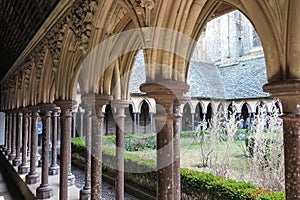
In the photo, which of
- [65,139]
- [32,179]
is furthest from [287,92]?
[32,179]

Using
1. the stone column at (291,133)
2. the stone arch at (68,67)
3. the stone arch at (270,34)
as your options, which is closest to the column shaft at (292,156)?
the stone column at (291,133)

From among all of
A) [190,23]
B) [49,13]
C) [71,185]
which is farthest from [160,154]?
[71,185]

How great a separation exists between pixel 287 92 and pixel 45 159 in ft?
16.5

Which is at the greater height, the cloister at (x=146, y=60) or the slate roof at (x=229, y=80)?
the slate roof at (x=229, y=80)

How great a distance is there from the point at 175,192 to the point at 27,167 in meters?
6.55

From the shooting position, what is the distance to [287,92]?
1.48 m

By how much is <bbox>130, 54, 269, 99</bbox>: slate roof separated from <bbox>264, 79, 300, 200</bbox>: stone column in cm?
1848

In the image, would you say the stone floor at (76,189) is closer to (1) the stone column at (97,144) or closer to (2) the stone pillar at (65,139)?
(2) the stone pillar at (65,139)

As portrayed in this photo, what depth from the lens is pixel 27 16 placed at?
→ 5.52m

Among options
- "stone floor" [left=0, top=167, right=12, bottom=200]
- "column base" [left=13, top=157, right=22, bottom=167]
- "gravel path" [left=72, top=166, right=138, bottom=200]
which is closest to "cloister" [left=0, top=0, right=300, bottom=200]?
"stone floor" [left=0, top=167, right=12, bottom=200]

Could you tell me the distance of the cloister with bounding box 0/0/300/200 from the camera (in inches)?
60.0

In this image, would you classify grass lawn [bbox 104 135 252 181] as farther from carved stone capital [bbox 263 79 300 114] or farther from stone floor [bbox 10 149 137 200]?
carved stone capital [bbox 263 79 300 114]

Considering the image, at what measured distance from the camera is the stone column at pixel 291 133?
149cm

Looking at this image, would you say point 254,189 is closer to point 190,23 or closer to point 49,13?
point 190,23
